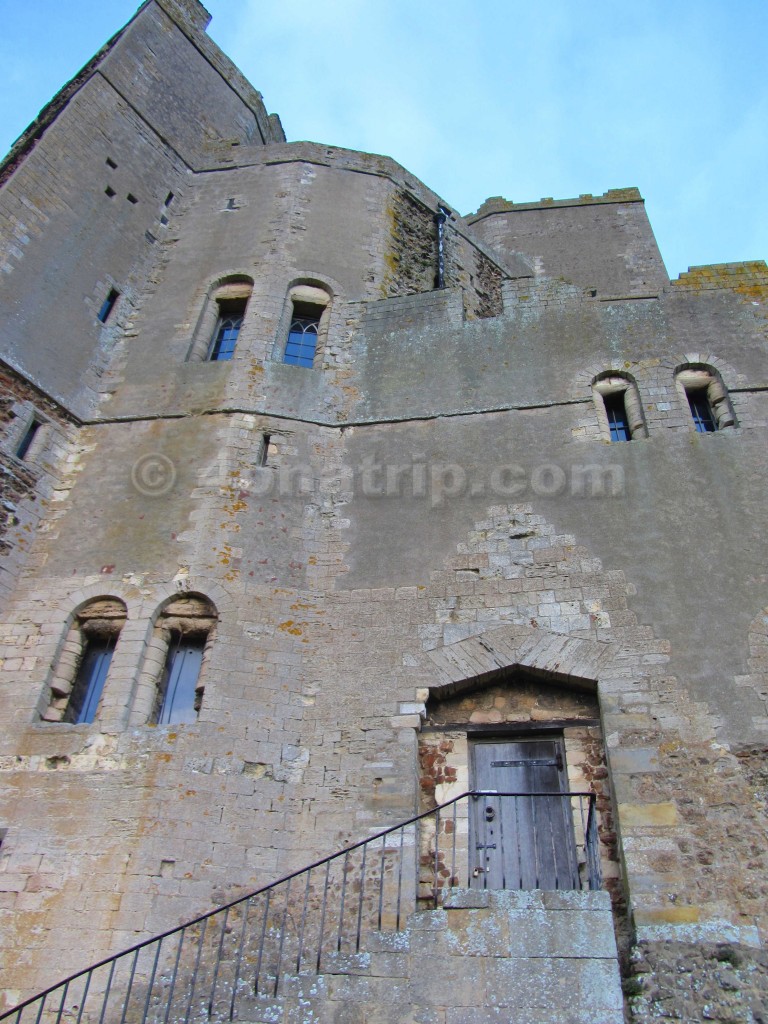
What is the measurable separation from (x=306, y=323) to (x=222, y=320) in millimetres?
1279

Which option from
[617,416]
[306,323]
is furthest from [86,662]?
[617,416]

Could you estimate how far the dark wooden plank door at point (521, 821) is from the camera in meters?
7.52

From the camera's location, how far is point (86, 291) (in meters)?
12.4

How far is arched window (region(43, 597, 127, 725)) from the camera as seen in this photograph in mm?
8539

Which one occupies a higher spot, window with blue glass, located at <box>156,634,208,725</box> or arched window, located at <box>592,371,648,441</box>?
arched window, located at <box>592,371,648,441</box>

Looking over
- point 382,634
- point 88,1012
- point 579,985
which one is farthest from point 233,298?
point 579,985

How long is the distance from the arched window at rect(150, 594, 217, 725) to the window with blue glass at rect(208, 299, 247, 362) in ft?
14.4

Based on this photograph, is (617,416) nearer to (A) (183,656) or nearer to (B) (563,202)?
(A) (183,656)

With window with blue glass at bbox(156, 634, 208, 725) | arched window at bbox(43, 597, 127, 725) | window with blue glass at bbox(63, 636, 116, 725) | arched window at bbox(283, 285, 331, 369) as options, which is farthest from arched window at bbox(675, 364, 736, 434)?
window with blue glass at bbox(63, 636, 116, 725)

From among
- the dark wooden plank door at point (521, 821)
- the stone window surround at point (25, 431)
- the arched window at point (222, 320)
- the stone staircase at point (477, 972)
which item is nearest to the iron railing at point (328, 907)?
the dark wooden plank door at point (521, 821)

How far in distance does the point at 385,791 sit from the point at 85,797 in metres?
2.68

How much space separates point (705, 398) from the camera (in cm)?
1096

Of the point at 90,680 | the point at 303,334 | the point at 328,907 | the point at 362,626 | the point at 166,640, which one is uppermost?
the point at 303,334

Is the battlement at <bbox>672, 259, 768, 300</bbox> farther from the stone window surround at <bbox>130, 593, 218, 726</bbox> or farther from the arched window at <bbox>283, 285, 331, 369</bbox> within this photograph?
the stone window surround at <bbox>130, 593, 218, 726</bbox>
